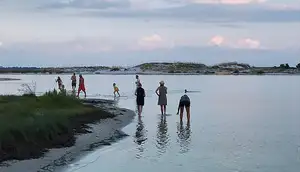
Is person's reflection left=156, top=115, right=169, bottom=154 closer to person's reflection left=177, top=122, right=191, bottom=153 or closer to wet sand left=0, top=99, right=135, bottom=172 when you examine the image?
person's reflection left=177, top=122, right=191, bottom=153

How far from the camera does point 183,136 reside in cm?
2327

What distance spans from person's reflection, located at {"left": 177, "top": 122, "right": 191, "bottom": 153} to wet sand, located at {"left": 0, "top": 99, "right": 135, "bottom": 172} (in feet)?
7.25

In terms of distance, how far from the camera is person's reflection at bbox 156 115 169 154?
66.0 ft

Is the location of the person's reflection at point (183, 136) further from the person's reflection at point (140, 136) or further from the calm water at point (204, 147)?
the person's reflection at point (140, 136)

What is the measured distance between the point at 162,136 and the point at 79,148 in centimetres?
475

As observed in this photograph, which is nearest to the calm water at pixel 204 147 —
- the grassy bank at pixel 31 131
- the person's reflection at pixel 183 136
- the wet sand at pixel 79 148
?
the person's reflection at pixel 183 136

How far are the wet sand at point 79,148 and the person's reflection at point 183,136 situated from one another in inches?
86.9

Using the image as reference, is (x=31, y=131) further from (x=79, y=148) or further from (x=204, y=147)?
(x=204, y=147)

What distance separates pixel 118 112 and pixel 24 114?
13481 mm

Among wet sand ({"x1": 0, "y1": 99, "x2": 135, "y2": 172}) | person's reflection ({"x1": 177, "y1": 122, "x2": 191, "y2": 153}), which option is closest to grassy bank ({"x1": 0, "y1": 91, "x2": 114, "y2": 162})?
wet sand ({"x1": 0, "y1": 99, "x2": 135, "y2": 172})

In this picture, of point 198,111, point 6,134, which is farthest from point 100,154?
point 198,111

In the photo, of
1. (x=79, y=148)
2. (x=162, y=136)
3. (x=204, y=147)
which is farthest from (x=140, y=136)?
(x=79, y=148)

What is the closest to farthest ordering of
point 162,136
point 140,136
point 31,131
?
point 31,131 < point 162,136 < point 140,136

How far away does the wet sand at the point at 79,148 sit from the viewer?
1487 cm
